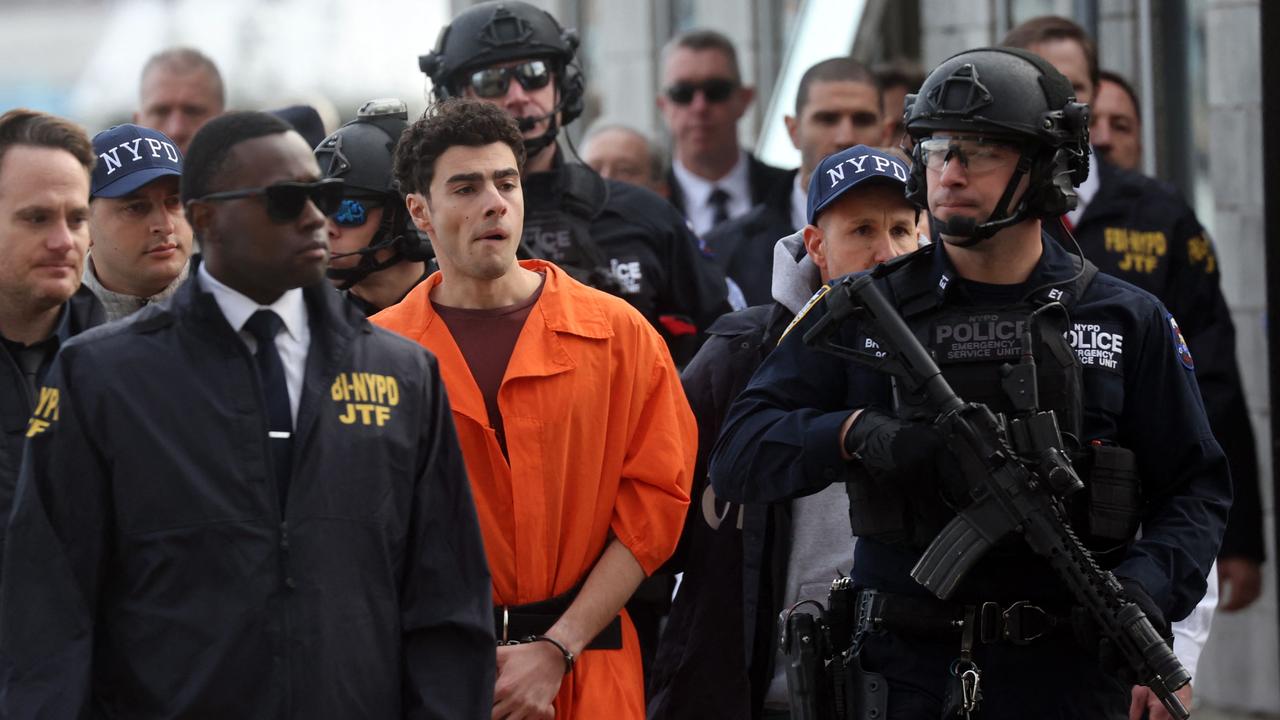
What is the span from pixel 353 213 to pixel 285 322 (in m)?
1.75

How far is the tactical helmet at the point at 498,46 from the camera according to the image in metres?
6.16

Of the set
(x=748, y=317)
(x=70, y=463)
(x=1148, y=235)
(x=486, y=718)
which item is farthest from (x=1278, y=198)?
(x=70, y=463)

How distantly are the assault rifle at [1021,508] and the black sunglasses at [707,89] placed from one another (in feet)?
14.5

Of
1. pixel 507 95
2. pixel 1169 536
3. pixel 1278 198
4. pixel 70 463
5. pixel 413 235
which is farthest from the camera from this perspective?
pixel 1278 198

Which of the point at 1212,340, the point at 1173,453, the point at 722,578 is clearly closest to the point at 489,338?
the point at 722,578

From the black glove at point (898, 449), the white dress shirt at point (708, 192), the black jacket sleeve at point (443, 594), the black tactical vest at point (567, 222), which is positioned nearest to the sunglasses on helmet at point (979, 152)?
the black glove at point (898, 449)

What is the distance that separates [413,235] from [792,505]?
1214mm

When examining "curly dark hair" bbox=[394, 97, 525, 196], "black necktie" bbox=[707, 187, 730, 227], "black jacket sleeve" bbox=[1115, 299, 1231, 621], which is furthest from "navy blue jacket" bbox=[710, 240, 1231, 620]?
"black necktie" bbox=[707, 187, 730, 227]

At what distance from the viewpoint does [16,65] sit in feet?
101

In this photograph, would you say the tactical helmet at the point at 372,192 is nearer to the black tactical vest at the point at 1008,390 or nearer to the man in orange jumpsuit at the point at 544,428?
the man in orange jumpsuit at the point at 544,428

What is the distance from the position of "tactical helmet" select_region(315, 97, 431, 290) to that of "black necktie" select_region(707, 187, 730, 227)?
3.09m

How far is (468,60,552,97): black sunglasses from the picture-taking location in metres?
6.15

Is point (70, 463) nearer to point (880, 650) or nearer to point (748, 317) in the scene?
point (880, 650)

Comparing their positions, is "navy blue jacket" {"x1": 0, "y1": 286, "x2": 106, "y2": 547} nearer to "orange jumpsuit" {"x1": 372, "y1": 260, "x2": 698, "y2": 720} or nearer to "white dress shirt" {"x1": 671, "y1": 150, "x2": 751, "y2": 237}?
"orange jumpsuit" {"x1": 372, "y1": 260, "x2": 698, "y2": 720}
